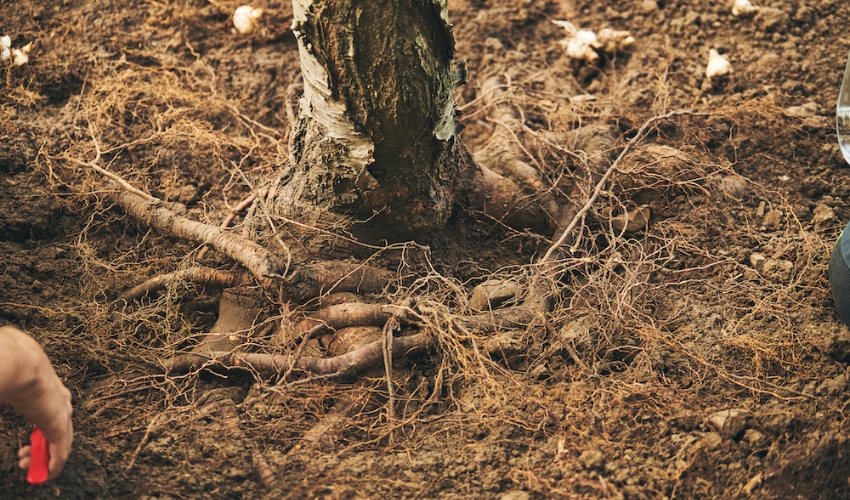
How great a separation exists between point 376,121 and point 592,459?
2.86 feet

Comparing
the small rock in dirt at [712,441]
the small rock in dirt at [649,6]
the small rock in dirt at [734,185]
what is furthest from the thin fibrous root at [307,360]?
the small rock in dirt at [649,6]

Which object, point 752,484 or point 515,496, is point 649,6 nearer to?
point 752,484

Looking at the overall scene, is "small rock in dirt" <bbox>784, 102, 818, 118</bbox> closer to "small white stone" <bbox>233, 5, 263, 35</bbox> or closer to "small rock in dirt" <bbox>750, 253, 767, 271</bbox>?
"small rock in dirt" <bbox>750, 253, 767, 271</bbox>

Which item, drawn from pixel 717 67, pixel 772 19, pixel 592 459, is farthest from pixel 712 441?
pixel 772 19

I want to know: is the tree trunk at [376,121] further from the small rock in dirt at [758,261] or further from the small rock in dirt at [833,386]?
the small rock in dirt at [833,386]

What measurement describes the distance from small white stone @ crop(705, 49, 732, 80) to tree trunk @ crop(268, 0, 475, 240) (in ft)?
3.42

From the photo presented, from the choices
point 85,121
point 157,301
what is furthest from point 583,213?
point 85,121

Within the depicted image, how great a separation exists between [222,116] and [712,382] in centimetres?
175

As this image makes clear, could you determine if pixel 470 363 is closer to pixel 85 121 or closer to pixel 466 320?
pixel 466 320

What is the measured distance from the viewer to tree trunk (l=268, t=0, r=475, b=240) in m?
1.55

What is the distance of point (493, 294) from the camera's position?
1.92 meters

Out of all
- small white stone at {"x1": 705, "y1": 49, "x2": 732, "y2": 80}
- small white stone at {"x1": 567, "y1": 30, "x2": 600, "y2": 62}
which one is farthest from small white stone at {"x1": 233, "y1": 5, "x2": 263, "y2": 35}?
small white stone at {"x1": 705, "y1": 49, "x2": 732, "y2": 80}

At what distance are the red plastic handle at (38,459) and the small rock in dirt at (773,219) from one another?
192 cm

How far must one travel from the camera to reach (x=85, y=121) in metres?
2.38
